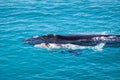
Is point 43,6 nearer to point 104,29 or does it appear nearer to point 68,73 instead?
point 104,29

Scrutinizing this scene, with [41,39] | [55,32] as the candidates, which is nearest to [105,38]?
[55,32]

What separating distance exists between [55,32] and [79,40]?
2856 millimetres

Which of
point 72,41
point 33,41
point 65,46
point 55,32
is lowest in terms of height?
point 65,46

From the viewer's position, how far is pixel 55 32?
1036 inches

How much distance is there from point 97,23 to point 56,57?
7305mm

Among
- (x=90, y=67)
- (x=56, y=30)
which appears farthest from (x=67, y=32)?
(x=90, y=67)

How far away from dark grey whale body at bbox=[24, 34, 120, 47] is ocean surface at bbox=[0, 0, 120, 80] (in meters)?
0.81

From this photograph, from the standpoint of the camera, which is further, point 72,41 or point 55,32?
point 55,32

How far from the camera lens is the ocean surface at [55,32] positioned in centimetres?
2012

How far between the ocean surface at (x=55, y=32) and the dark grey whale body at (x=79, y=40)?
0.81m

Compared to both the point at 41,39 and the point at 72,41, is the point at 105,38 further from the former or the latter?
the point at 41,39

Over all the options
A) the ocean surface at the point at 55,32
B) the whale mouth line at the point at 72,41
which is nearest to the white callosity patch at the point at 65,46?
the whale mouth line at the point at 72,41

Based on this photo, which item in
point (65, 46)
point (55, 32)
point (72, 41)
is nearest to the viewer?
point (65, 46)

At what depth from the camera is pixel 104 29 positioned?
26891mm
